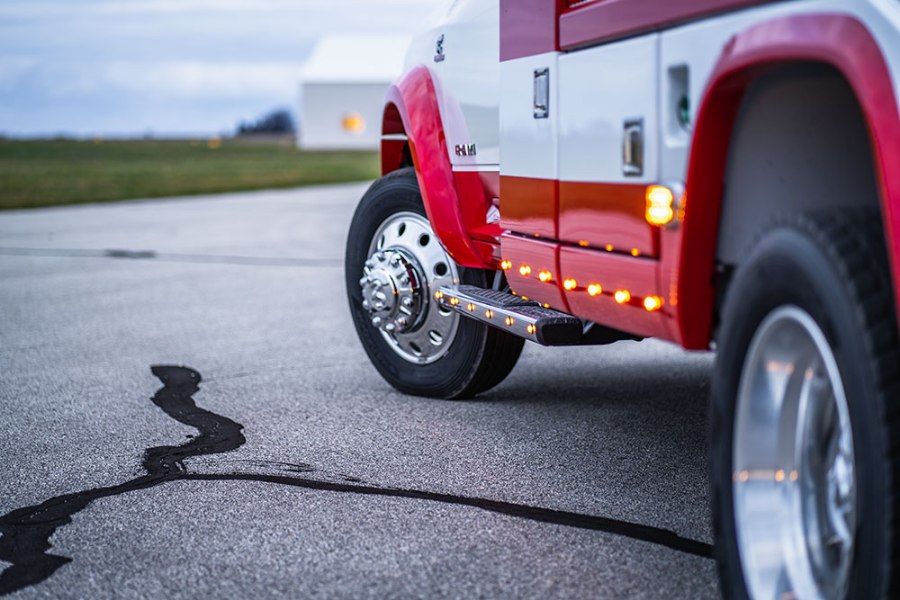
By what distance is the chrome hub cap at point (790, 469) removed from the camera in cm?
257

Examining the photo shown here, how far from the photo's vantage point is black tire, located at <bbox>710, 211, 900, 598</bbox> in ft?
7.25

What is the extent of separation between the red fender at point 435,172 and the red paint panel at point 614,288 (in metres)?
1.08

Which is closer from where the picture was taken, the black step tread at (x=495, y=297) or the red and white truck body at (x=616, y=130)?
the red and white truck body at (x=616, y=130)

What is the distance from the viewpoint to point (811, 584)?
8.58 feet

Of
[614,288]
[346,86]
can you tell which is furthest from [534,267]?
[346,86]

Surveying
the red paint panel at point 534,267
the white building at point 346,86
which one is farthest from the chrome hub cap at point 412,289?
the white building at point 346,86

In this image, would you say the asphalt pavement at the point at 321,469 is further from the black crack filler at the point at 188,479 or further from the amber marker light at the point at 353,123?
the amber marker light at the point at 353,123

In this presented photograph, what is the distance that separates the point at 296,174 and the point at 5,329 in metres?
28.8

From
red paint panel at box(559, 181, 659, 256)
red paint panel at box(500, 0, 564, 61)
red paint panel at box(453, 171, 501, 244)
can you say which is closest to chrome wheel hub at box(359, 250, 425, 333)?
red paint panel at box(453, 171, 501, 244)

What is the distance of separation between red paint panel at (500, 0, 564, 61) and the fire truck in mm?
13

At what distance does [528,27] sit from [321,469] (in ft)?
5.42

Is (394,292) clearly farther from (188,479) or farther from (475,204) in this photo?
(188,479)

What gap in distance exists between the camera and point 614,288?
3.46 metres

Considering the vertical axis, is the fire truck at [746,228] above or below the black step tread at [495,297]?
above
